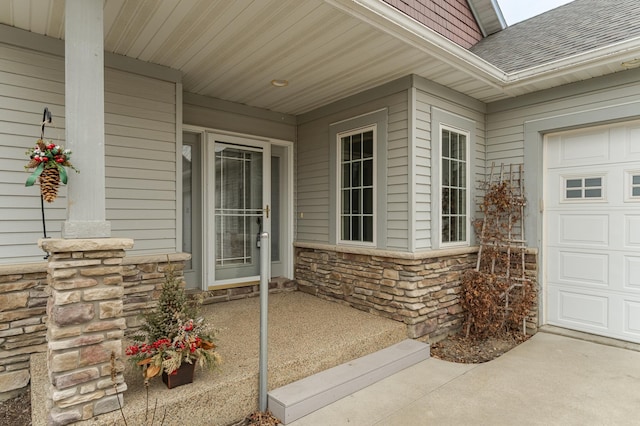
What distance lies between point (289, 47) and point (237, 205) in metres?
2.32

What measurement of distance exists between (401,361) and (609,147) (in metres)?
3.26

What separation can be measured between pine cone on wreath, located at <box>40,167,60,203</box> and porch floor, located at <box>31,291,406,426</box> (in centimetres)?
126

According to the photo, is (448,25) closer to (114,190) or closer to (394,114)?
(394,114)

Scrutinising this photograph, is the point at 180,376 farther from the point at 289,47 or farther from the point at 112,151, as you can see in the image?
the point at 289,47

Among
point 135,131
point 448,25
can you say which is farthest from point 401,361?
point 448,25

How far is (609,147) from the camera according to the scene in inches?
153

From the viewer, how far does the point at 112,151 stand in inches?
133

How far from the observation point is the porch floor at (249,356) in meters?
2.20

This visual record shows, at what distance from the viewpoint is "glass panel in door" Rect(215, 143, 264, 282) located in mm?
4699

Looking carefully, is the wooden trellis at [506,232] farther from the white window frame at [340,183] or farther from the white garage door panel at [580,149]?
the white window frame at [340,183]

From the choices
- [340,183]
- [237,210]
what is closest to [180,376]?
[237,210]

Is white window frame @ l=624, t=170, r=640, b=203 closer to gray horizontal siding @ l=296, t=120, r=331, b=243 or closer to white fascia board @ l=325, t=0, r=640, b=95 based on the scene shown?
white fascia board @ l=325, t=0, r=640, b=95

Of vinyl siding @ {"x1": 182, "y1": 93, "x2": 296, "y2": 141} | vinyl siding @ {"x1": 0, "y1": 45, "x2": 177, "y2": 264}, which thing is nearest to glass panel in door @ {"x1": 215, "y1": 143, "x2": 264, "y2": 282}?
vinyl siding @ {"x1": 182, "y1": 93, "x2": 296, "y2": 141}

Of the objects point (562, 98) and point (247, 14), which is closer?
point (247, 14)
